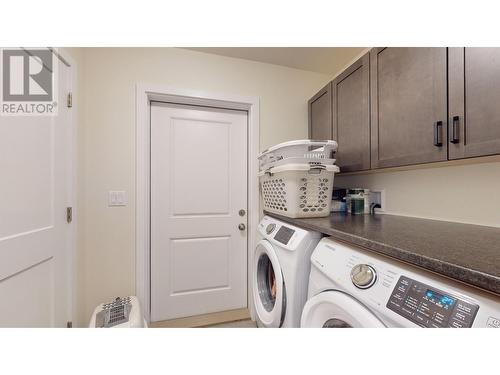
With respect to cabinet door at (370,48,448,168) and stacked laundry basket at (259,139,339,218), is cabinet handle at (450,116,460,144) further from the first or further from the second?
stacked laundry basket at (259,139,339,218)

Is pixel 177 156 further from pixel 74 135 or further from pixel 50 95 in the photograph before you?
pixel 50 95

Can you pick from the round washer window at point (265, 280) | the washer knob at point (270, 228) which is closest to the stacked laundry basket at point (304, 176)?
the washer knob at point (270, 228)

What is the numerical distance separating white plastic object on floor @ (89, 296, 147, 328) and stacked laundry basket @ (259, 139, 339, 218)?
1153mm

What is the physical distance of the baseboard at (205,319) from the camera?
1.77 m

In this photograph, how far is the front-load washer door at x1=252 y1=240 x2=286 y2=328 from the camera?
1.14m

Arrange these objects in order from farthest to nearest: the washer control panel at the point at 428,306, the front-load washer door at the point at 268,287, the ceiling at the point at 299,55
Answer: the ceiling at the point at 299,55, the front-load washer door at the point at 268,287, the washer control panel at the point at 428,306

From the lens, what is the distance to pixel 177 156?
1839 millimetres

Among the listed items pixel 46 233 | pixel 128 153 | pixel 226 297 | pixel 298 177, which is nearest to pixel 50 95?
pixel 128 153

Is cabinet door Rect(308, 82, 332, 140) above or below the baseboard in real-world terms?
above

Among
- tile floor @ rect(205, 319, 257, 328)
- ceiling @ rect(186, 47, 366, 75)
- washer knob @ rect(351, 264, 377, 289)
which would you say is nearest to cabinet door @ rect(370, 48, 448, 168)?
ceiling @ rect(186, 47, 366, 75)

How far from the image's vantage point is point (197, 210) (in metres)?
1.88

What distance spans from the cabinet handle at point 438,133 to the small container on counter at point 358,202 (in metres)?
0.68

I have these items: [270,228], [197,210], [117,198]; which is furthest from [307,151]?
[117,198]

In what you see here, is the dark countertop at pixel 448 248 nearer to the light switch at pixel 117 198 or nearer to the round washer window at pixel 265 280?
the round washer window at pixel 265 280
